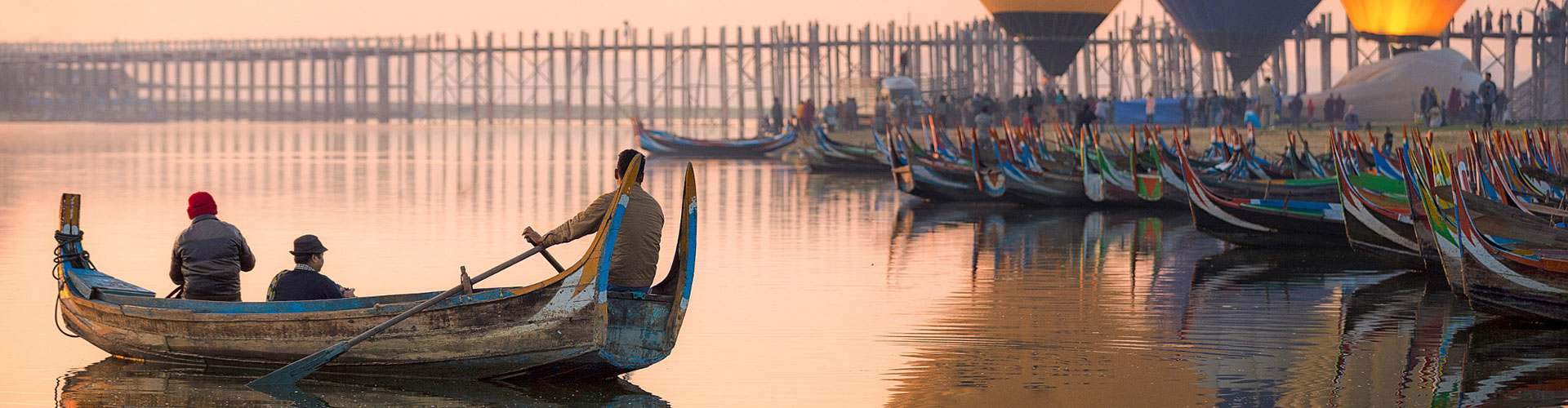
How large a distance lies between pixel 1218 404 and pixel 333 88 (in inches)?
3996

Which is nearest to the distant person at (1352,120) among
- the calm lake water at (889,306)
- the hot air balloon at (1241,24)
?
the hot air balloon at (1241,24)

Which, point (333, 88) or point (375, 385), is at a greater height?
point (333, 88)

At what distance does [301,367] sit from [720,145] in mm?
46475

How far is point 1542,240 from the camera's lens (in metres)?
16.2

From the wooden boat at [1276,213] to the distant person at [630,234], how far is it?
11710mm

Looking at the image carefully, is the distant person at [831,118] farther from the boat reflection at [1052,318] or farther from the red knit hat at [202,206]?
the red knit hat at [202,206]

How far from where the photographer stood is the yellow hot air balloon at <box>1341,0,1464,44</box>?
6025 cm

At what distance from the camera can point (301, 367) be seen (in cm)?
1326

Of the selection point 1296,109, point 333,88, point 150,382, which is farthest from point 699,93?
point 150,382

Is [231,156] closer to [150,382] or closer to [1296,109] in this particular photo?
[1296,109]

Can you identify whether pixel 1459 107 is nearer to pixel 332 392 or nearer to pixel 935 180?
pixel 935 180

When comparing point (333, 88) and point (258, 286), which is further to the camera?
point (333, 88)

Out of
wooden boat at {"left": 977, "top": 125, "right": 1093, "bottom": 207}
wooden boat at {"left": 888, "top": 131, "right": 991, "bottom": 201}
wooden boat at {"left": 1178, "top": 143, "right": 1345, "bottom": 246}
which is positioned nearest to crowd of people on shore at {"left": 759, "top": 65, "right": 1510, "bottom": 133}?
wooden boat at {"left": 888, "top": 131, "right": 991, "bottom": 201}

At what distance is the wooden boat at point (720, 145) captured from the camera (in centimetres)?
5966
